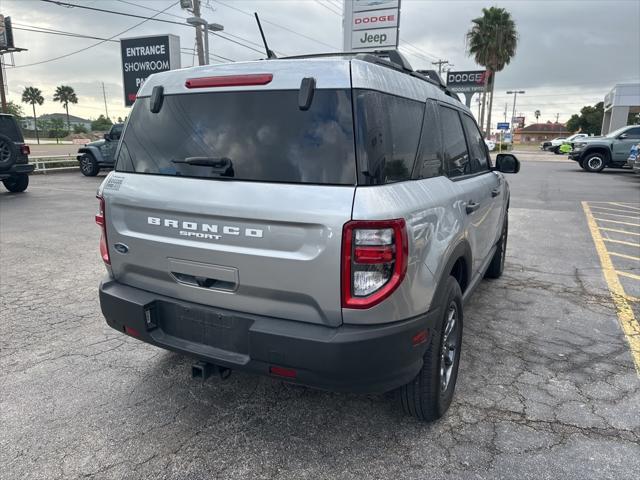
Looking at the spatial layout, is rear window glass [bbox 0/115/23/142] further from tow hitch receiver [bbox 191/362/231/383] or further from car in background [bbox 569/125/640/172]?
car in background [bbox 569/125/640/172]

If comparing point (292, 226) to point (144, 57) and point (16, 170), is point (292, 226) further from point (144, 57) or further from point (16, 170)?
point (144, 57)

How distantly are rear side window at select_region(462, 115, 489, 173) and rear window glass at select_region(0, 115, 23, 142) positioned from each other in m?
11.6

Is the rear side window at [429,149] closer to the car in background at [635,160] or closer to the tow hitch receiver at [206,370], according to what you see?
the tow hitch receiver at [206,370]

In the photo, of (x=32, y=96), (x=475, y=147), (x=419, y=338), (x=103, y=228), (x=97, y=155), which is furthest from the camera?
(x=32, y=96)

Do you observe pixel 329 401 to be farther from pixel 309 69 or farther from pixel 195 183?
pixel 309 69

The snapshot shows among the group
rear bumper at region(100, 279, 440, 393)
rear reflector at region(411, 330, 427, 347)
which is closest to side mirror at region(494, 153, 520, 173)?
rear bumper at region(100, 279, 440, 393)

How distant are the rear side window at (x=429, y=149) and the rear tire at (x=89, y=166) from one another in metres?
17.5

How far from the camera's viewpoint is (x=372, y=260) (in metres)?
2.04

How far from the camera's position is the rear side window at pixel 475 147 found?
12.5 ft

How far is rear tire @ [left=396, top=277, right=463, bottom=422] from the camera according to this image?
98.1 inches

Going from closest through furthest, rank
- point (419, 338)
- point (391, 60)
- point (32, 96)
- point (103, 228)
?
point (419, 338) < point (103, 228) < point (391, 60) < point (32, 96)

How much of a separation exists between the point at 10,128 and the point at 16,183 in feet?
5.74

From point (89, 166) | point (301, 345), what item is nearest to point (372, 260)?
point (301, 345)

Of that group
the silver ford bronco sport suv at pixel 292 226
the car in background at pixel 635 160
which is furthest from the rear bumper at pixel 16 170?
the car in background at pixel 635 160
